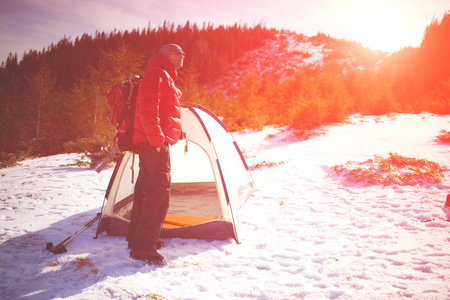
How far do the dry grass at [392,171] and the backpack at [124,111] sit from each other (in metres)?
5.28

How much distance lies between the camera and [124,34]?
67.6m

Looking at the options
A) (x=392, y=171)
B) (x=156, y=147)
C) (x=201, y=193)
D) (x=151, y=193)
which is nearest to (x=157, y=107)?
(x=156, y=147)

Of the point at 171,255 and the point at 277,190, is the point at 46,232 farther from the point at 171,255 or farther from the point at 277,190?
the point at 277,190

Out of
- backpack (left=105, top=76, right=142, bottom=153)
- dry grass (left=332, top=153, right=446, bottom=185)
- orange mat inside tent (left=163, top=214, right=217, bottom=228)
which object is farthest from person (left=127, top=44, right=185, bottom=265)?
dry grass (left=332, top=153, right=446, bottom=185)

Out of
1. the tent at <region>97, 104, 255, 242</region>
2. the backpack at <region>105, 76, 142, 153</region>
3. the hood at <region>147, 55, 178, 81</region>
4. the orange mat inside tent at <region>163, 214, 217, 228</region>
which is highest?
the hood at <region>147, 55, 178, 81</region>

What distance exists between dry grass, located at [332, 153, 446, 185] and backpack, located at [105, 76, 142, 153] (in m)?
5.28

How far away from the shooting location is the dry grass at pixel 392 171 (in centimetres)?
530

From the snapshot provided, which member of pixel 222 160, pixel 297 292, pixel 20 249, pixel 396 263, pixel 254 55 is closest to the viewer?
pixel 297 292

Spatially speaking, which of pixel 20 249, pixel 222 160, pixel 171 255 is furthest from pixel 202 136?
pixel 20 249

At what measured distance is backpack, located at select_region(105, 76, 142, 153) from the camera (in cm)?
291

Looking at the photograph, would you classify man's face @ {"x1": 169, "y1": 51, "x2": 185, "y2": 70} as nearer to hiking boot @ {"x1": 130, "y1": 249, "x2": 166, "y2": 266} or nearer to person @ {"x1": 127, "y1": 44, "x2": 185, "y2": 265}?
person @ {"x1": 127, "y1": 44, "x2": 185, "y2": 265}

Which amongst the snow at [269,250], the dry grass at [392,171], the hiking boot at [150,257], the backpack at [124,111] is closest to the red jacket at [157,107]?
the backpack at [124,111]

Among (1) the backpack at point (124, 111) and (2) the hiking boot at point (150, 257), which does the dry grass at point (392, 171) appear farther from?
(1) the backpack at point (124, 111)

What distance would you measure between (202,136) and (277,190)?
259 centimetres
